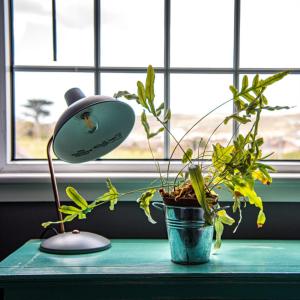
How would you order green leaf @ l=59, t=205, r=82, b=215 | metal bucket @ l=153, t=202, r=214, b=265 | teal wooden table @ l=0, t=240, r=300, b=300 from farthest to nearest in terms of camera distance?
green leaf @ l=59, t=205, r=82, b=215 < metal bucket @ l=153, t=202, r=214, b=265 < teal wooden table @ l=0, t=240, r=300, b=300

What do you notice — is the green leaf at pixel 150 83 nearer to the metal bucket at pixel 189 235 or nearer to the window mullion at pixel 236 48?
the metal bucket at pixel 189 235

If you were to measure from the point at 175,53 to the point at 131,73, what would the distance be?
21cm

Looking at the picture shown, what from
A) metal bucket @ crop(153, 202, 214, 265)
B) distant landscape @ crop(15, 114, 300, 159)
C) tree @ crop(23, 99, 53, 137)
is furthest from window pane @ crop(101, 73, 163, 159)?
metal bucket @ crop(153, 202, 214, 265)

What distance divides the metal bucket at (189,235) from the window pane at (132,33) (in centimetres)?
85

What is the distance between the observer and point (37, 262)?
1569 millimetres

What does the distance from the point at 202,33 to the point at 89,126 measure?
89 cm

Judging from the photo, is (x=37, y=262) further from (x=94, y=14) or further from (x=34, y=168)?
(x=94, y=14)

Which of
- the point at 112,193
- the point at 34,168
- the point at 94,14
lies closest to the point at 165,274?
the point at 112,193

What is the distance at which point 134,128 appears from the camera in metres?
2.17

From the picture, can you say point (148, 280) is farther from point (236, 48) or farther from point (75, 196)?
point (236, 48)

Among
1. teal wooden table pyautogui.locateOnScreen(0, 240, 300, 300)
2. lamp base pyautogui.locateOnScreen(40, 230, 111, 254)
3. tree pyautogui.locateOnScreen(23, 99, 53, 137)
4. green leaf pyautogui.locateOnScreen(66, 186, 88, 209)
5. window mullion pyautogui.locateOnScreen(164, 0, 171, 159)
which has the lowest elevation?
teal wooden table pyautogui.locateOnScreen(0, 240, 300, 300)

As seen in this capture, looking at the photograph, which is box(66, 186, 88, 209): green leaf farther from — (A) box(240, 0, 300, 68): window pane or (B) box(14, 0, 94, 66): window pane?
(A) box(240, 0, 300, 68): window pane

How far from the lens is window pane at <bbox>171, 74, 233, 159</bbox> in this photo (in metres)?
2.16

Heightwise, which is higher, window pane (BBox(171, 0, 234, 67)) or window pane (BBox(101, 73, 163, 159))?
window pane (BBox(171, 0, 234, 67))
